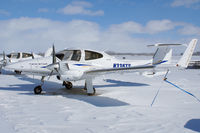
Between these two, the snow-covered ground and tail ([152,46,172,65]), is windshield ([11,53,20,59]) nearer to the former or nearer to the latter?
the snow-covered ground

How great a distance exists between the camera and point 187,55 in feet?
27.4

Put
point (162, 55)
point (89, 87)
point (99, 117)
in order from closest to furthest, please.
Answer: point (99, 117) → point (89, 87) → point (162, 55)

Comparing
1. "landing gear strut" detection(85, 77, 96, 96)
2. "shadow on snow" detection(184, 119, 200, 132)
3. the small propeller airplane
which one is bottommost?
"shadow on snow" detection(184, 119, 200, 132)

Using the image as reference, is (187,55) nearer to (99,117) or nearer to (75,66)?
(75,66)

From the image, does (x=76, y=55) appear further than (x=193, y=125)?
Yes

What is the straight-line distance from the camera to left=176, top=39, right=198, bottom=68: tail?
8.14m

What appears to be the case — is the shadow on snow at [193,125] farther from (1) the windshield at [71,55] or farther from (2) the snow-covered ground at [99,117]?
(1) the windshield at [71,55]

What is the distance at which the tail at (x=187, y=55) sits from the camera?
814 cm

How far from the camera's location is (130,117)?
5.37 meters

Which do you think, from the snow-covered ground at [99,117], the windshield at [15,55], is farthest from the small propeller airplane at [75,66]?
the windshield at [15,55]

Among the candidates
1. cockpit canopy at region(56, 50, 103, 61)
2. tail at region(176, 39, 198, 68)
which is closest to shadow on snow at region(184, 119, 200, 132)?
tail at region(176, 39, 198, 68)

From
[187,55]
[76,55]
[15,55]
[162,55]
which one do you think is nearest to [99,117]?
[76,55]

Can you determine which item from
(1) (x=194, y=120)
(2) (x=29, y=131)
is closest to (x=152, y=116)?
(1) (x=194, y=120)

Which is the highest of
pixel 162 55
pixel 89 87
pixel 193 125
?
pixel 162 55
